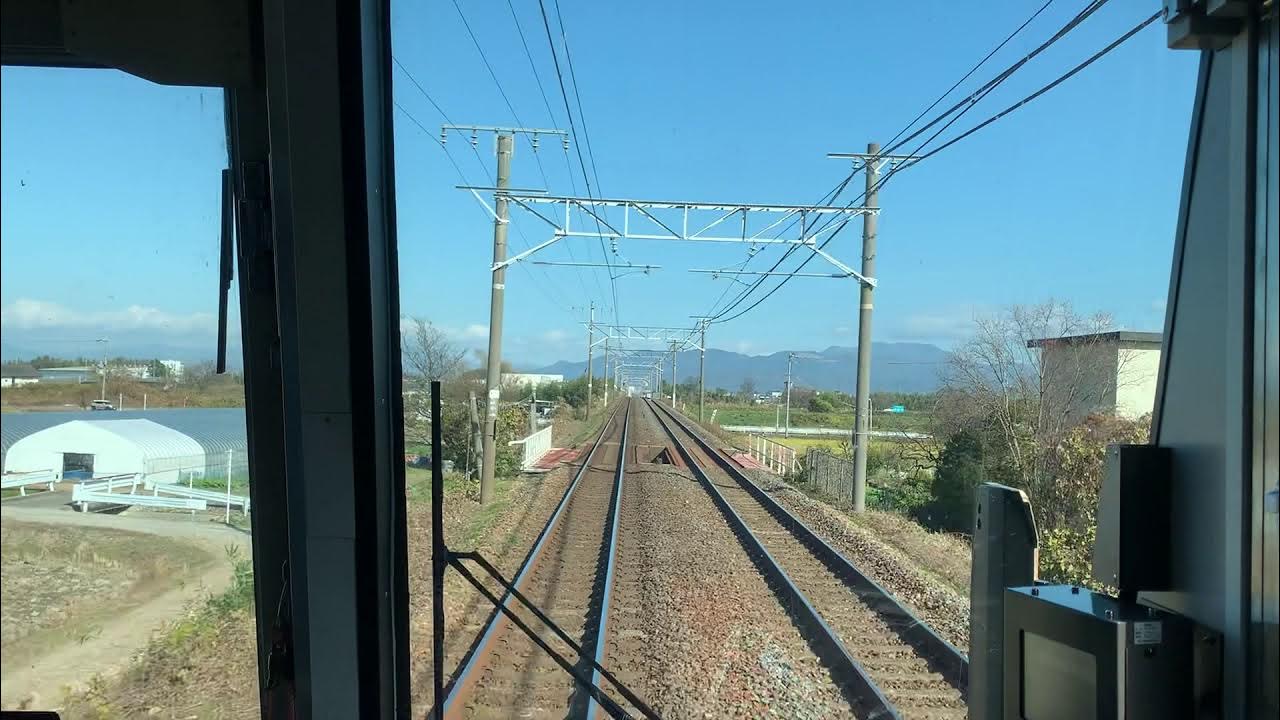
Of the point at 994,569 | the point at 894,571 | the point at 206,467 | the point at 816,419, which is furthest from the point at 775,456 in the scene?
the point at 206,467

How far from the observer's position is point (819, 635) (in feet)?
16.3

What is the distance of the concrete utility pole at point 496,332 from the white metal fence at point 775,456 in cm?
534

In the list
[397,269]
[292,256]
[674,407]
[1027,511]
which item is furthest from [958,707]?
[674,407]

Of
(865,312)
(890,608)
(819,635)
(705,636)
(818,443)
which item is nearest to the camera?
(705,636)

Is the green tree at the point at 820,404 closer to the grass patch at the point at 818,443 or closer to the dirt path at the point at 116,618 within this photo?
the grass patch at the point at 818,443

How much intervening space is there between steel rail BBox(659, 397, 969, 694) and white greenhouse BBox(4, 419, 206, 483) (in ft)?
8.93

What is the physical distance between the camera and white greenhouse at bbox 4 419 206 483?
1744mm

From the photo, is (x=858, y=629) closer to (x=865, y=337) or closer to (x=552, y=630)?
(x=865, y=337)

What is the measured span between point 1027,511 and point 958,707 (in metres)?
2.55

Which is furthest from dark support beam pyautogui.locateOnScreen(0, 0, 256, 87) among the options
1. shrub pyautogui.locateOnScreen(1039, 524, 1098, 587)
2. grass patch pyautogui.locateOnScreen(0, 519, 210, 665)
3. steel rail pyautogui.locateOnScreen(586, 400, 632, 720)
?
shrub pyautogui.locateOnScreen(1039, 524, 1098, 587)

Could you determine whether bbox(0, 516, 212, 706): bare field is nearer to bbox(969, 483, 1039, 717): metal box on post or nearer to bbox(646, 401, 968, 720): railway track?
bbox(969, 483, 1039, 717): metal box on post

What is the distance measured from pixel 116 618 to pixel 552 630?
1.29 meters

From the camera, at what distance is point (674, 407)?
35.2m

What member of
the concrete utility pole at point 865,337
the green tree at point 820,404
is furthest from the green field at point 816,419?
the concrete utility pole at point 865,337
